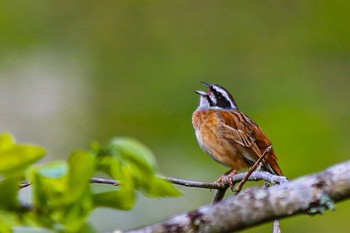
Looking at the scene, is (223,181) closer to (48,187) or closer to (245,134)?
(245,134)

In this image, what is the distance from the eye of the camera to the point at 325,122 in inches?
555

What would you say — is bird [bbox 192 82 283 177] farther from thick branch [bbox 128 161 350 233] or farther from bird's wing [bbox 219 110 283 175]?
thick branch [bbox 128 161 350 233]

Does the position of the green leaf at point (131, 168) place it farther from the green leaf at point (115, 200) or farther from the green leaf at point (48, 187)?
the green leaf at point (48, 187)

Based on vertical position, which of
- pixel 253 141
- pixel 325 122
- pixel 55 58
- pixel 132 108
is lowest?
pixel 253 141

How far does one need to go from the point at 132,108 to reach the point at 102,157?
1278 cm

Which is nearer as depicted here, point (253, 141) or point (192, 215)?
point (192, 215)

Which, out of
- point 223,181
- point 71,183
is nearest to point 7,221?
point 71,183

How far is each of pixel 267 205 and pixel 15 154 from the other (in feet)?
2.59

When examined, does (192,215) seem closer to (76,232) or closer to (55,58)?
(76,232)

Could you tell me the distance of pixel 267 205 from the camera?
298 cm

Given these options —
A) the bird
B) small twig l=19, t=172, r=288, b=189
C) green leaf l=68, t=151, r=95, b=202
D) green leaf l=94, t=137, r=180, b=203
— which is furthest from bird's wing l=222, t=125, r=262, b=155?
green leaf l=68, t=151, r=95, b=202

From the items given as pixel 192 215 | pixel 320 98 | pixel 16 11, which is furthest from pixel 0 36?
pixel 192 215

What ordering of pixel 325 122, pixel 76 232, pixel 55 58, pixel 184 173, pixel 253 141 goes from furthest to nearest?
pixel 55 58
pixel 325 122
pixel 184 173
pixel 253 141
pixel 76 232

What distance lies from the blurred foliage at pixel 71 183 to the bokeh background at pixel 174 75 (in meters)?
8.28
